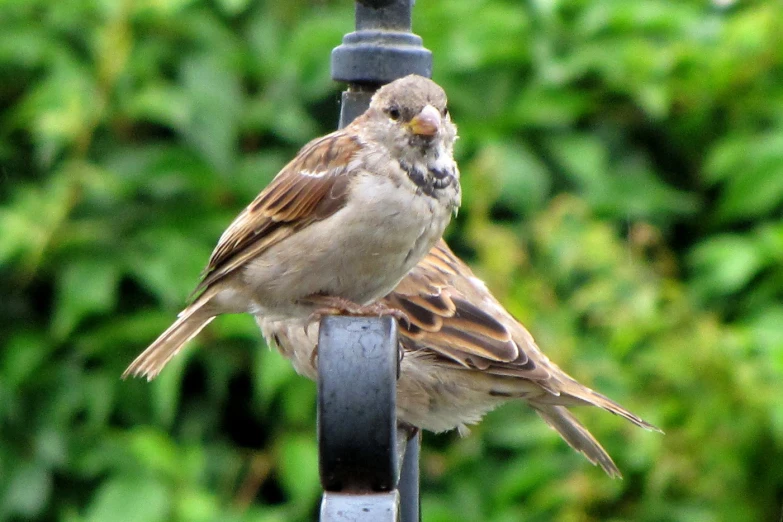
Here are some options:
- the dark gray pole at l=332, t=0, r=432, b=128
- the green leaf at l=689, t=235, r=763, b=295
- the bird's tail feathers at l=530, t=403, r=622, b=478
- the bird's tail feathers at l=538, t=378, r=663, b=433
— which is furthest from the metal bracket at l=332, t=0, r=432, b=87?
the green leaf at l=689, t=235, r=763, b=295

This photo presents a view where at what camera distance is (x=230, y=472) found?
11.3 ft

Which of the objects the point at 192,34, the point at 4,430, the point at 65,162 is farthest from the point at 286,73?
the point at 4,430

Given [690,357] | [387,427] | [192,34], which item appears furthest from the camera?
[192,34]

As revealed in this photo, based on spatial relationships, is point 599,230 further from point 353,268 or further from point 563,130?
point 353,268

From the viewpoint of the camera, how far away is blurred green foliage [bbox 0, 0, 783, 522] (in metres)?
3.23

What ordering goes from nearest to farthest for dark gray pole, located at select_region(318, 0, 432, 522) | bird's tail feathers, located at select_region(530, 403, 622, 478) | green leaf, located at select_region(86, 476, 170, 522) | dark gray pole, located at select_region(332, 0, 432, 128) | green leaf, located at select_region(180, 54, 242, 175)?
dark gray pole, located at select_region(318, 0, 432, 522) < dark gray pole, located at select_region(332, 0, 432, 128) < bird's tail feathers, located at select_region(530, 403, 622, 478) < green leaf, located at select_region(86, 476, 170, 522) < green leaf, located at select_region(180, 54, 242, 175)

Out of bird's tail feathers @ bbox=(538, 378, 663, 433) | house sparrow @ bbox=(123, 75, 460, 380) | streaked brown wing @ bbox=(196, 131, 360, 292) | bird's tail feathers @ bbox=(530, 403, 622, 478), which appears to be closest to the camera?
house sparrow @ bbox=(123, 75, 460, 380)

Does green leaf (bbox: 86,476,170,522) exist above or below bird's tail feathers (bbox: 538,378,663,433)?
below

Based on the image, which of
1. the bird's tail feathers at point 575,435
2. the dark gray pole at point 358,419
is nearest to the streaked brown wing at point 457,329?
the bird's tail feathers at point 575,435

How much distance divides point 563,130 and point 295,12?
3.13 ft

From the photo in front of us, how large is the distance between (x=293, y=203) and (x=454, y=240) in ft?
4.20

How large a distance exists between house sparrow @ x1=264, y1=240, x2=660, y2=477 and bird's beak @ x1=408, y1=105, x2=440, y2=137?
0.60m

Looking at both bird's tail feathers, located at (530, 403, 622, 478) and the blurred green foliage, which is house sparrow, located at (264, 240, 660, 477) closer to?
bird's tail feathers, located at (530, 403, 622, 478)

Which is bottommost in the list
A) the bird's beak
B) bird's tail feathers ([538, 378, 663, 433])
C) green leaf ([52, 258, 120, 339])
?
bird's tail feathers ([538, 378, 663, 433])
